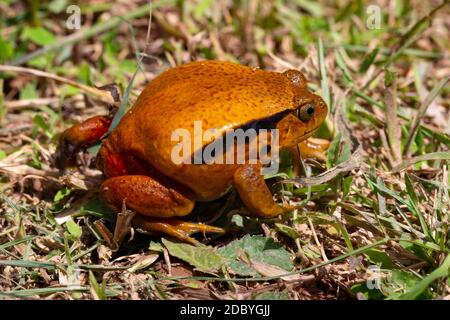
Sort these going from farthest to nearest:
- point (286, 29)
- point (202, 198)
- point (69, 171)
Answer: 1. point (286, 29)
2. point (69, 171)
3. point (202, 198)

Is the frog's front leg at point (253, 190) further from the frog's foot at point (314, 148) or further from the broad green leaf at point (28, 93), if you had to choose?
the broad green leaf at point (28, 93)

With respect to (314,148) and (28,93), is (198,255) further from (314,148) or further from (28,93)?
(28,93)

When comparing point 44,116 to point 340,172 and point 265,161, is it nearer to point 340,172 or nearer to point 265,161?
point 265,161

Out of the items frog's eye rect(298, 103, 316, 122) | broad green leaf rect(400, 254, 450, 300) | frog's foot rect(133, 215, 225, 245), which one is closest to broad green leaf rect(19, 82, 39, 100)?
frog's foot rect(133, 215, 225, 245)

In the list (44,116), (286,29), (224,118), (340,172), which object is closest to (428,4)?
(286,29)

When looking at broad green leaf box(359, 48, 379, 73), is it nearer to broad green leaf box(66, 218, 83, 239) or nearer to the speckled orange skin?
the speckled orange skin

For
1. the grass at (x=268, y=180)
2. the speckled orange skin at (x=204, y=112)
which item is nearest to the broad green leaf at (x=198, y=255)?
the grass at (x=268, y=180)
